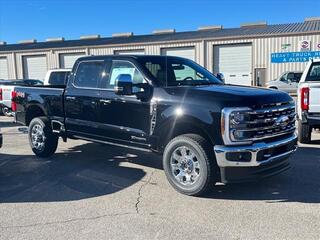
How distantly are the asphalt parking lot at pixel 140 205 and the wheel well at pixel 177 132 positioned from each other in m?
0.66

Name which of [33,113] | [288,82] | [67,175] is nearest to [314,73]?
[67,175]

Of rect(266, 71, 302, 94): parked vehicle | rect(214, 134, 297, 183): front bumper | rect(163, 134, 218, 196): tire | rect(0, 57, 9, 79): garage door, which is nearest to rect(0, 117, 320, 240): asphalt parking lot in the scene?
rect(163, 134, 218, 196): tire

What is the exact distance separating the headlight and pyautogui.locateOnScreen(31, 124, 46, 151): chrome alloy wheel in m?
4.17

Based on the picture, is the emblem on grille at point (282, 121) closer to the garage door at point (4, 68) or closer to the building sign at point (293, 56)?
the building sign at point (293, 56)

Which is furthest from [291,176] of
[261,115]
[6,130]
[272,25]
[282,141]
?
[272,25]

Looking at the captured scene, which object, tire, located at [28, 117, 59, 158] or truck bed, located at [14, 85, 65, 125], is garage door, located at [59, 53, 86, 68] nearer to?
truck bed, located at [14, 85, 65, 125]

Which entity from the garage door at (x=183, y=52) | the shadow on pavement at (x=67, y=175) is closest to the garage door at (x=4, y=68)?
the garage door at (x=183, y=52)

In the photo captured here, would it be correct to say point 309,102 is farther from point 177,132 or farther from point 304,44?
point 304,44

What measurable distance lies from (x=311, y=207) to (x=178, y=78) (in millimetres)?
2795

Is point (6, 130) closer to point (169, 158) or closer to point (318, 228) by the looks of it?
point (169, 158)

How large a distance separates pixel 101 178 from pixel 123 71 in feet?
5.84

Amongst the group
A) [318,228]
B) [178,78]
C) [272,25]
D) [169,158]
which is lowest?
[318,228]

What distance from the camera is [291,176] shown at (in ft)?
20.2

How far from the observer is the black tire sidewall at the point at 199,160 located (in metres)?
5.11
